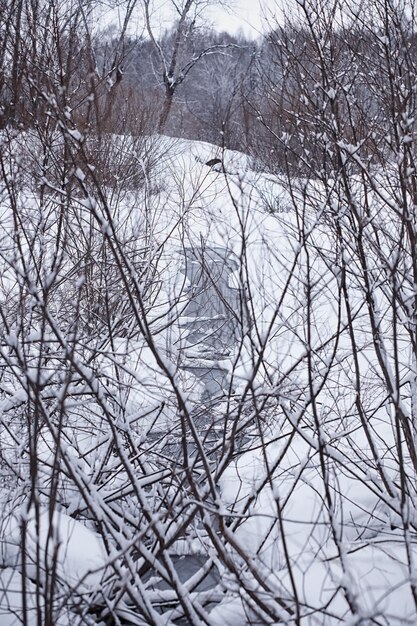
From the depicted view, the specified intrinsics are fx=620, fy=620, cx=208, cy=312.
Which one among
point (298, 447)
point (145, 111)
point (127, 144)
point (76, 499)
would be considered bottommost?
point (76, 499)

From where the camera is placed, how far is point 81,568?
2178 millimetres

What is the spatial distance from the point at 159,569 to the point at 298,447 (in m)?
2.68

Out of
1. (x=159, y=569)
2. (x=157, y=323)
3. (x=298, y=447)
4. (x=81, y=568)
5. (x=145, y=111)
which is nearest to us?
(x=159, y=569)

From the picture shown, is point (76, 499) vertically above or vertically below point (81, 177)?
below

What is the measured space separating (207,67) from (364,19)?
25.1 m

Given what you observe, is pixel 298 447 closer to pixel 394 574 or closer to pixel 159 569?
pixel 394 574

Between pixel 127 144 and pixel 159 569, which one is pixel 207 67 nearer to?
pixel 127 144

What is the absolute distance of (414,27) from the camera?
3074 millimetres

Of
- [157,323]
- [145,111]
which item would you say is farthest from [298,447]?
[145,111]

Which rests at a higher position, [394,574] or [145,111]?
[145,111]

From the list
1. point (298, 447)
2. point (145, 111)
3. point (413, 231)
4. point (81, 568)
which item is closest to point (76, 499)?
point (81, 568)

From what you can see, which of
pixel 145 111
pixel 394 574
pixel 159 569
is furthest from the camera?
pixel 145 111

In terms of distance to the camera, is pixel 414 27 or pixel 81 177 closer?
pixel 81 177

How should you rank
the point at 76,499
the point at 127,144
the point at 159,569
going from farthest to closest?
the point at 127,144 < the point at 76,499 < the point at 159,569
